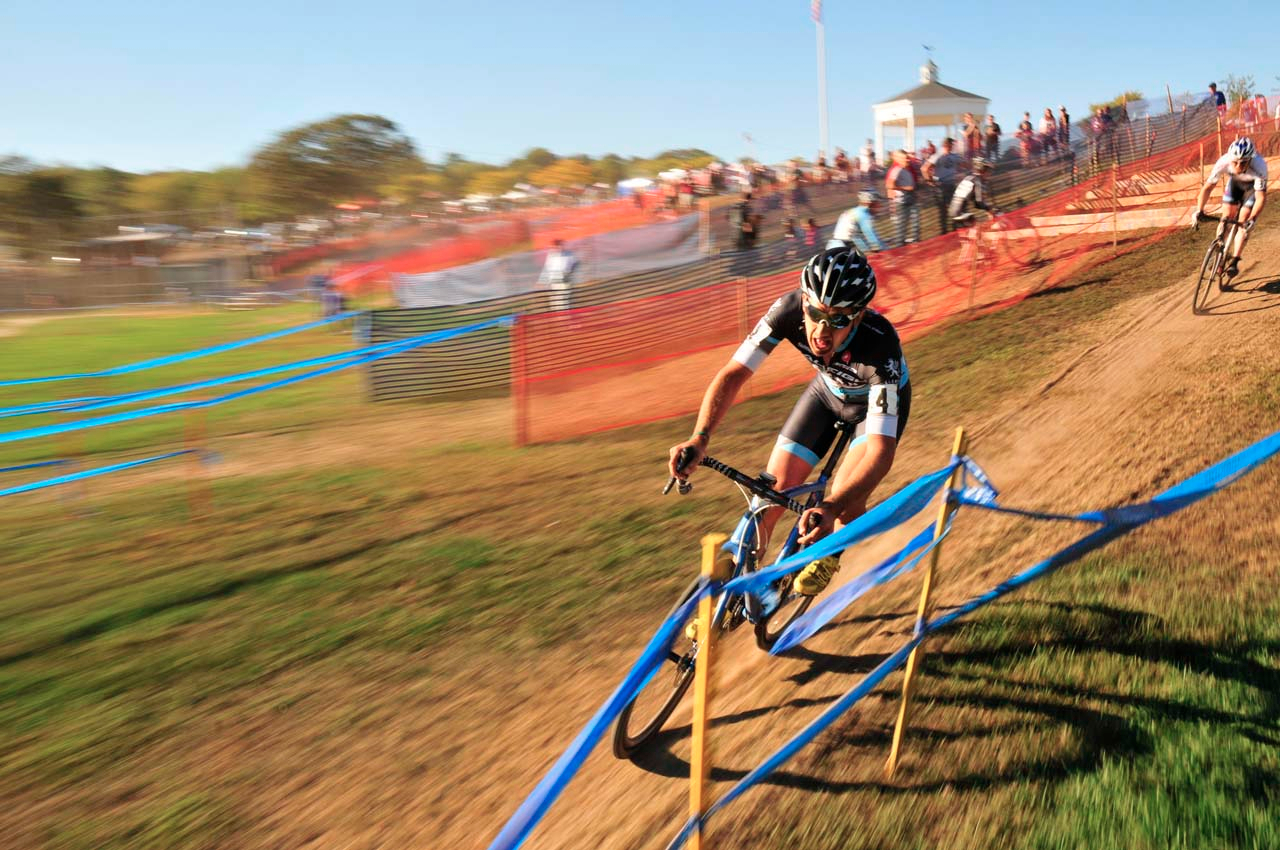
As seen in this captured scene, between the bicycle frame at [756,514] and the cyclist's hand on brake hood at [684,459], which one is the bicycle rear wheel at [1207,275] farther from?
the cyclist's hand on brake hood at [684,459]

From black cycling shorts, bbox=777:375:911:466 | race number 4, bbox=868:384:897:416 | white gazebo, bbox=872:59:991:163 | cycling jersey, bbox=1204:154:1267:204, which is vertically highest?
white gazebo, bbox=872:59:991:163

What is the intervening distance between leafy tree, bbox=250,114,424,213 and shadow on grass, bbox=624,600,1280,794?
71.8 meters

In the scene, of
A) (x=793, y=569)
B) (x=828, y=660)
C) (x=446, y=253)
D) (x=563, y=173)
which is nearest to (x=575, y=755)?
(x=793, y=569)

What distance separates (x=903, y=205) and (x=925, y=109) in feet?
90.6

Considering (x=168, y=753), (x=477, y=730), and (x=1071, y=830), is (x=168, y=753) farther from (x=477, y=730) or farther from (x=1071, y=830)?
(x=1071, y=830)

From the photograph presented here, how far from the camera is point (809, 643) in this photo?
4848 millimetres

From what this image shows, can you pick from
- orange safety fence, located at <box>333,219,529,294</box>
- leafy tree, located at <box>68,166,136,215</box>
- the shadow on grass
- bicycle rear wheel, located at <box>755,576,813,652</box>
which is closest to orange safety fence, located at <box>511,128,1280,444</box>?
bicycle rear wheel, located at <box>755,576,813,652</box>

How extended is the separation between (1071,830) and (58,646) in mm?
5843

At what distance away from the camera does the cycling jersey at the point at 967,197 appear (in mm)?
15734

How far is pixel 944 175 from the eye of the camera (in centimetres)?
2073

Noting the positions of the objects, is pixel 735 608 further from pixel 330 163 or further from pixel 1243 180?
pixel 330 163

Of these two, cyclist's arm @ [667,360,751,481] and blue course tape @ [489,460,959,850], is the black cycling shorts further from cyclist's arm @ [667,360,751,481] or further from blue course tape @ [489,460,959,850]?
blue course tape @ [489,460,959,850]

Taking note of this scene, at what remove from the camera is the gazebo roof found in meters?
41.9

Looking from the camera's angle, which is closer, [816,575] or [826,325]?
[816,575]
